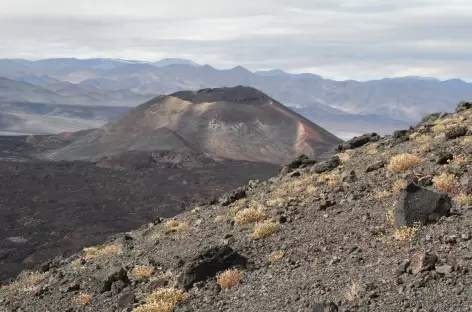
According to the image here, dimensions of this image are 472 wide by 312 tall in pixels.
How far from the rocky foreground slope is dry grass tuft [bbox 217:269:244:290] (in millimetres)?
23

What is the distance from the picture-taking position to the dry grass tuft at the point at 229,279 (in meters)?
11.1

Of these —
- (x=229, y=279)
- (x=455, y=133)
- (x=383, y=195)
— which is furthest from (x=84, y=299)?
(x=455, y=133)

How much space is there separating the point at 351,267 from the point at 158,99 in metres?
113

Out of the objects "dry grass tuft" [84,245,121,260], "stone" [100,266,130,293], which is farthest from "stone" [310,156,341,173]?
"stone" [100,266,130,293]

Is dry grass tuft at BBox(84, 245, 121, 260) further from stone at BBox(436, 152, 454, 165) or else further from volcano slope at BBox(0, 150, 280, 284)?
volcano slope at BBox(0, 150, 280, 284)

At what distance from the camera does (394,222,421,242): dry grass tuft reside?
1062 centimetres

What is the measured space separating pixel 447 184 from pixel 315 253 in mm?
3892

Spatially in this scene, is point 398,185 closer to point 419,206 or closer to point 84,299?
point 419,206

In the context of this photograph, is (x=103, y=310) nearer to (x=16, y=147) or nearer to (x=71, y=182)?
(x=71, y=182)

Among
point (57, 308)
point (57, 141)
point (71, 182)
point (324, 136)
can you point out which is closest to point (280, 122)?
point (324, 136)

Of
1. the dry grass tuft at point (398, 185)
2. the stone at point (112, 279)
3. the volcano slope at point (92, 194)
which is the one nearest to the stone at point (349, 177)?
the dry grass tuft at point (398, 185)

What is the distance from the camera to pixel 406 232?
10758 millimetres

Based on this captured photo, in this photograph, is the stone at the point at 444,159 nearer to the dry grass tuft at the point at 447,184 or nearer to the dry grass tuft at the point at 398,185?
the dry grass tuft at the point at 398,185

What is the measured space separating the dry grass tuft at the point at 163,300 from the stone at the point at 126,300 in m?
0.57
